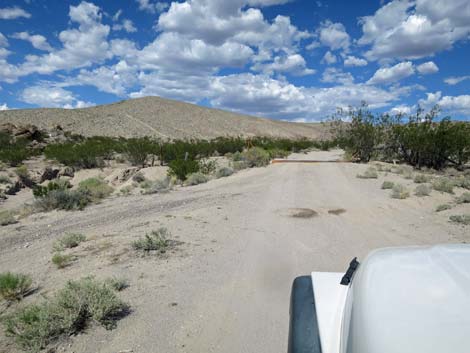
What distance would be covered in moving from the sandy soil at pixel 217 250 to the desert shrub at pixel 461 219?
32 centimetres

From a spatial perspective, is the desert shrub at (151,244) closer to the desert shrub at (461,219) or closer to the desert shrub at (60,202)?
the desert shrub at (60,202)

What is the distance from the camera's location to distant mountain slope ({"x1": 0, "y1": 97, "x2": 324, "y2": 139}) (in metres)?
67.7

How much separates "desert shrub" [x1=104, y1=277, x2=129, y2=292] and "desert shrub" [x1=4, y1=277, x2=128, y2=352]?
0.50 metres

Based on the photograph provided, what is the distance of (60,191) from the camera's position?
460 inches

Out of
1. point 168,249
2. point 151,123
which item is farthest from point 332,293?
point 151,123

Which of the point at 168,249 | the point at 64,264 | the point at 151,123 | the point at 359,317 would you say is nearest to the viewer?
the point at 359,317

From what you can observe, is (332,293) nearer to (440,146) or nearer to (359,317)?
(359,317)

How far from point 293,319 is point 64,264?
5.00 meters

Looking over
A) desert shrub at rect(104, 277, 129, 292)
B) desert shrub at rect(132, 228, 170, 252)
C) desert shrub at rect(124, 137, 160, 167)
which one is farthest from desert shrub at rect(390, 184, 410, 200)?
desert shrub at rect(124, 137, 160, 167)

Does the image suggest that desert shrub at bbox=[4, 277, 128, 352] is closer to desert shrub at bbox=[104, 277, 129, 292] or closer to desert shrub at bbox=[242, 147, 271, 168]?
desert shrub at bbox=[104, 277, 129, 292]

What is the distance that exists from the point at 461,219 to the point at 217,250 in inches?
235

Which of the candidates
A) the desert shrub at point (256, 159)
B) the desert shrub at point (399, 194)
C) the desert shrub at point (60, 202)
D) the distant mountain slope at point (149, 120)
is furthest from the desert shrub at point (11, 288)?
the distant mountain slope at point (149, 120)

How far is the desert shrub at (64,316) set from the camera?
144 inches

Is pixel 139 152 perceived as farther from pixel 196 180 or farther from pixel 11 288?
pixel 11 288
